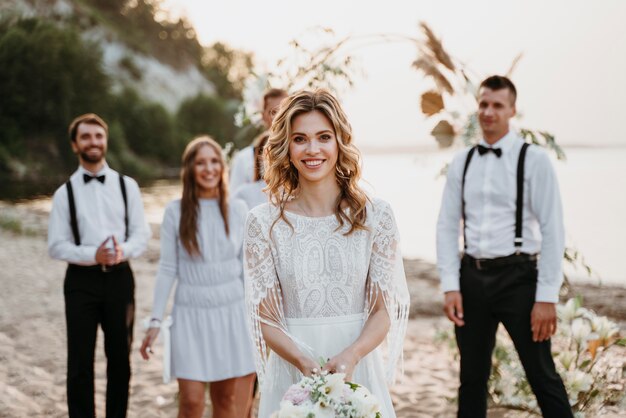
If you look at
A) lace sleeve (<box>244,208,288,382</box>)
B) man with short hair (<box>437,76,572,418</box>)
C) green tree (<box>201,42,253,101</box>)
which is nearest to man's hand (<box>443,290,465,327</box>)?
man with short hair (<box>437,76,572,418</box>)

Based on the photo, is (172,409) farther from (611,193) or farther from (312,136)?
(611,193)

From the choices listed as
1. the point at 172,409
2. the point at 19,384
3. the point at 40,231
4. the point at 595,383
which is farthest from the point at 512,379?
the point at 40,231

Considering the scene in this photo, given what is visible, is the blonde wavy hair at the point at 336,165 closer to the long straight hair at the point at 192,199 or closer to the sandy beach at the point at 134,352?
the long straight hair at the point at 192,199

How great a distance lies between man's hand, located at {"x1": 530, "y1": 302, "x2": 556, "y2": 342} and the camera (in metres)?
3.50

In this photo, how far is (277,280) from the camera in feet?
8.16

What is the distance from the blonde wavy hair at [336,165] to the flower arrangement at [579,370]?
2.52m

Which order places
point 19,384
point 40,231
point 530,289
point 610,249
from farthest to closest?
point 40,231 → point 610,249 → point 19,384 → point 530,289

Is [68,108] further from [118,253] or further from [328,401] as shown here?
[328,401]

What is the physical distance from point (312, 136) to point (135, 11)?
224ft

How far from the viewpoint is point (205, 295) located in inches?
160

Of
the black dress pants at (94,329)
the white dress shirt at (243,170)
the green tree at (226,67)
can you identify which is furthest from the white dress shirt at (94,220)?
the green tree at (226,67)

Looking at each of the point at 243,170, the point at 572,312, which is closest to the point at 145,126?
the point at 243,170

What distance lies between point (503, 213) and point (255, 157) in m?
1.91

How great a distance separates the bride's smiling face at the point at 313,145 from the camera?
7.85 feet
